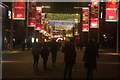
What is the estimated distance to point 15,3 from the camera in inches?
961

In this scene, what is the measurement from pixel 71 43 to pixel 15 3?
47.0ft

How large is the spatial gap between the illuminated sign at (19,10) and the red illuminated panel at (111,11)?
24.9 feet

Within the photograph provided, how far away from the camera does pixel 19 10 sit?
79.4 ft

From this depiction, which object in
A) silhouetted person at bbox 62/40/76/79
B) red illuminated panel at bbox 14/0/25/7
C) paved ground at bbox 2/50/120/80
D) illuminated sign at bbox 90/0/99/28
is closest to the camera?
silhouetted person at bbox 62/40/76/79

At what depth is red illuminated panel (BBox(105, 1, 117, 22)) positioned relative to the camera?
75.2 ft

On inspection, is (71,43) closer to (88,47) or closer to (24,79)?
(88,47)

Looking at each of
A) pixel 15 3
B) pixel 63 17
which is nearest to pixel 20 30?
pixel 63 17

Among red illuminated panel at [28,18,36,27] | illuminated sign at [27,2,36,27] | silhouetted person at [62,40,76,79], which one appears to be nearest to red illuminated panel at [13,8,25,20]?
illuminated sign at [27,2,36,27]

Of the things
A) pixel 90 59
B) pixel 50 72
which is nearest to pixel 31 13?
pixel 50 72

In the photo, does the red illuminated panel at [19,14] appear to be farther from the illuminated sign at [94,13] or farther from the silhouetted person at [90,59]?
the silhouetted person at [90,59]

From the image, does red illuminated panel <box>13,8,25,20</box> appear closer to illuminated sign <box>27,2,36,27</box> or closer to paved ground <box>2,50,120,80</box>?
illuminated sign <box>27,2,36,27</box>

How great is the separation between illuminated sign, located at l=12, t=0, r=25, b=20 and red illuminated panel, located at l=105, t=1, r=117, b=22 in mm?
7603

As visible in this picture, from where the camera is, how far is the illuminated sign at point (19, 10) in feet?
78.4

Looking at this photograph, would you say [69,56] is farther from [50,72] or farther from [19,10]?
[19,10]
